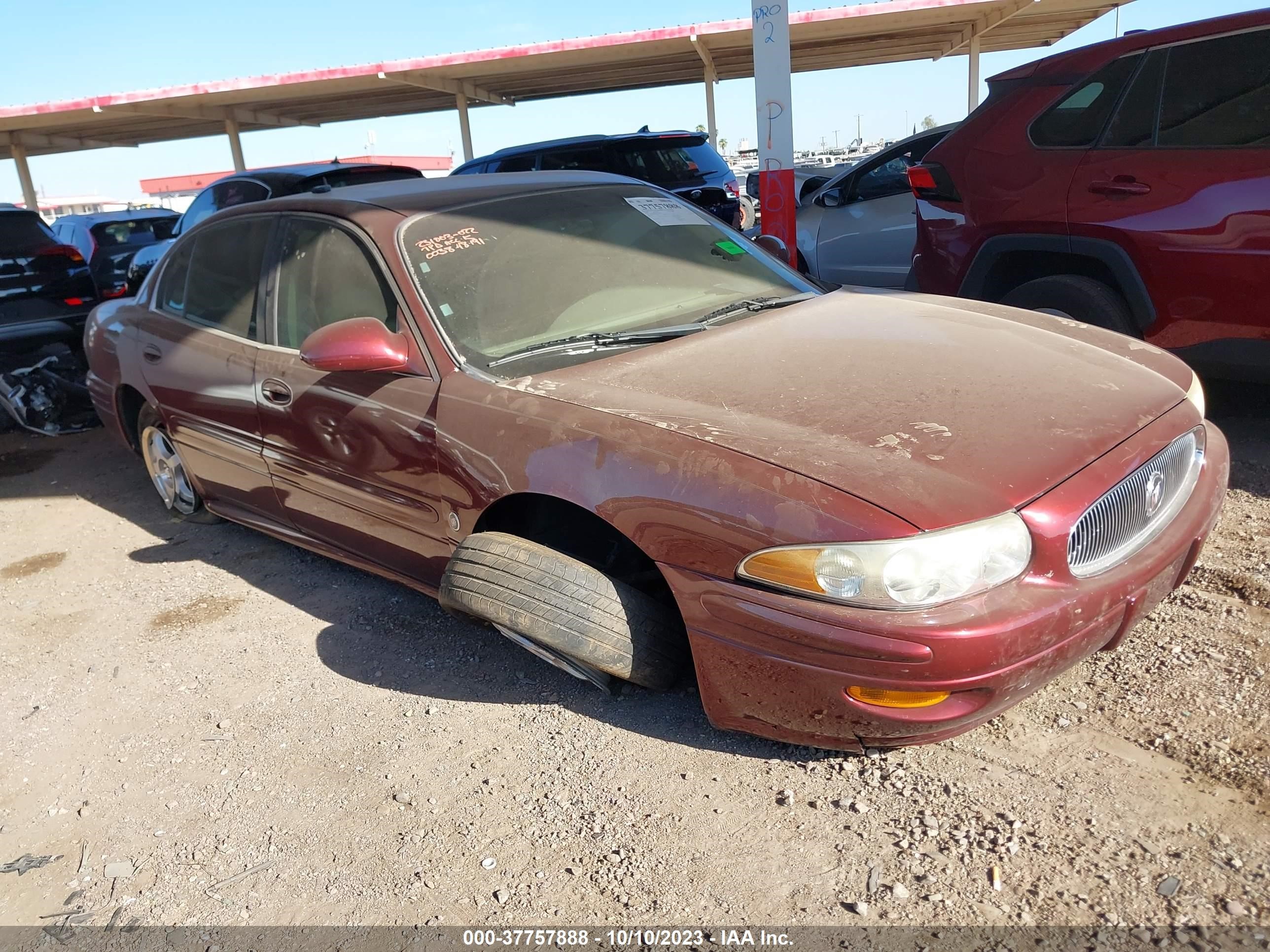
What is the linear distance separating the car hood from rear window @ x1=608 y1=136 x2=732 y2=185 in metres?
6.62

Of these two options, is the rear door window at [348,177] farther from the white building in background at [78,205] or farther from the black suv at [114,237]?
the white building in background at [78,205]

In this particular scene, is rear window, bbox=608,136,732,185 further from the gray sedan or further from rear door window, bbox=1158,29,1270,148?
rear door window, bbox=1158,29,1270,148

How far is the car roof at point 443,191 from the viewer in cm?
→ 342

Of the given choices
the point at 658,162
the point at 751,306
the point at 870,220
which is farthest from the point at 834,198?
the point at 751,306

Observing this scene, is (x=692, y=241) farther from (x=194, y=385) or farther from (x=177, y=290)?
(x=177, y=290)

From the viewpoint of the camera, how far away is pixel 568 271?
10.7 feet

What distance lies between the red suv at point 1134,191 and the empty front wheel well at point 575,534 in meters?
2.64

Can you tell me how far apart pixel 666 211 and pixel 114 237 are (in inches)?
473

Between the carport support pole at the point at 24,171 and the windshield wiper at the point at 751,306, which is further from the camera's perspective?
the carport support pole at the point at 24,171

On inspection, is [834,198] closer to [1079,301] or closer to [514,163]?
[1079,301]

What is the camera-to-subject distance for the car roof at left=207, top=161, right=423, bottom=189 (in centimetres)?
848

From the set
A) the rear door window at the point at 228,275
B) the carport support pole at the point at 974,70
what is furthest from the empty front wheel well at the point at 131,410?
the carport support pole at the point at 974,70

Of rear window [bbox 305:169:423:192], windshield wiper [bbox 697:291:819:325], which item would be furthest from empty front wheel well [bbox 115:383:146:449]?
rear window [bbox 305:169:423:192]

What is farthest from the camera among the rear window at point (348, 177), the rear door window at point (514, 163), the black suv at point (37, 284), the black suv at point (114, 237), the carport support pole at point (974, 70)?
the carport support pole at point (974, 70)
